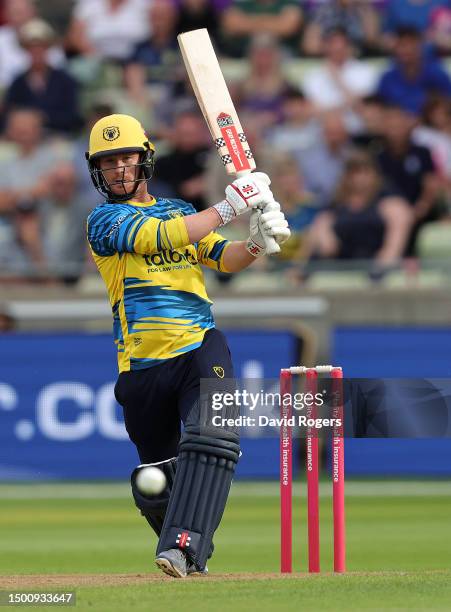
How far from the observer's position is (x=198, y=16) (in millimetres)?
14727

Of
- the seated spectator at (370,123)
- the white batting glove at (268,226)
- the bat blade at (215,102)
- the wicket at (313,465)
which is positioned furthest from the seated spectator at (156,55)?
the wicket at (313,465)

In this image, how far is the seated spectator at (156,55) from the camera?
14.5m

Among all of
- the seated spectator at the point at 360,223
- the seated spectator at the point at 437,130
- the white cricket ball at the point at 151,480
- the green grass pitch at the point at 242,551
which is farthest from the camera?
the seated spectator at the point at 437,130

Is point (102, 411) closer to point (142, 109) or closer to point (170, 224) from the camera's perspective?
point (142, 109)

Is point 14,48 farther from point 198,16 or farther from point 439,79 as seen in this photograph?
point 439,79

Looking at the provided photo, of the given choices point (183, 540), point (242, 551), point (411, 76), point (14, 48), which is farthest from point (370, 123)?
point (183, 540)

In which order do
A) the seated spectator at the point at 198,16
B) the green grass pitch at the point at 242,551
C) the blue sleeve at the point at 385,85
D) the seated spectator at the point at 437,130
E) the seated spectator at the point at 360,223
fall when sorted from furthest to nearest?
the seated spectator at the point at 198,16 < the blue sleeve at the point at 385,85 < the seated spectator at the point at 437,130 < the seated spectator at the point at 360,223 < the green grass pitch at the point at 242,551

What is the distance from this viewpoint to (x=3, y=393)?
11781mm

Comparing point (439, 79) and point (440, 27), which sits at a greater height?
point (440, 27)

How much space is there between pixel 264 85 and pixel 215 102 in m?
8.34

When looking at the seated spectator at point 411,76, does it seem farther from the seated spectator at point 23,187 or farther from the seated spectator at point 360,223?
the seated spectator at point 23,187

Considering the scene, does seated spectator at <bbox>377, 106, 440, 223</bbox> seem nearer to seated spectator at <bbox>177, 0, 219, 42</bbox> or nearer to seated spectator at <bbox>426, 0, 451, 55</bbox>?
seated spectator at <bbox>426, 0, 451, 55</bbox>

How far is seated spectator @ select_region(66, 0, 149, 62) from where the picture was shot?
48.5ft

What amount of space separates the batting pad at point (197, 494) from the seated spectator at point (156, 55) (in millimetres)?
9178
